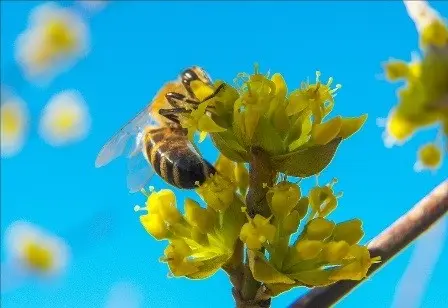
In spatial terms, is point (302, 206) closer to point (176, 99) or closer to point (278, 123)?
point (278, 123)

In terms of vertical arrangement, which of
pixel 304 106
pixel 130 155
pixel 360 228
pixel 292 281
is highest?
pixel 130 155

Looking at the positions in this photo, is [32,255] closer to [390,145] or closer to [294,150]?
[294,150]

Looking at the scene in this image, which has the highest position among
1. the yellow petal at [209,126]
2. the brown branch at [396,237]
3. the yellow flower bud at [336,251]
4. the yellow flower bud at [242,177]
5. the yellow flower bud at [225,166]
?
the yellow flower bud at [225,166]

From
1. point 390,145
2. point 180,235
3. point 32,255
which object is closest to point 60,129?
point 32,255

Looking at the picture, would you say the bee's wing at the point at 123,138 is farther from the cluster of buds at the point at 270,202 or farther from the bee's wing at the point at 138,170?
the cluster of buds at the point at 270,202

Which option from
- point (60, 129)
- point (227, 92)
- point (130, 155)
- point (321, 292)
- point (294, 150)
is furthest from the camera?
point (60, 129)

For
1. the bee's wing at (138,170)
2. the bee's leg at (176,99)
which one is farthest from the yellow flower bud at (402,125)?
the bee's wing at (138,170)

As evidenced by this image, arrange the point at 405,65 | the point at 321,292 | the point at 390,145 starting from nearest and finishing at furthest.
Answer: the point at 405,65 < the point at 390,145 < the point at 321,292
